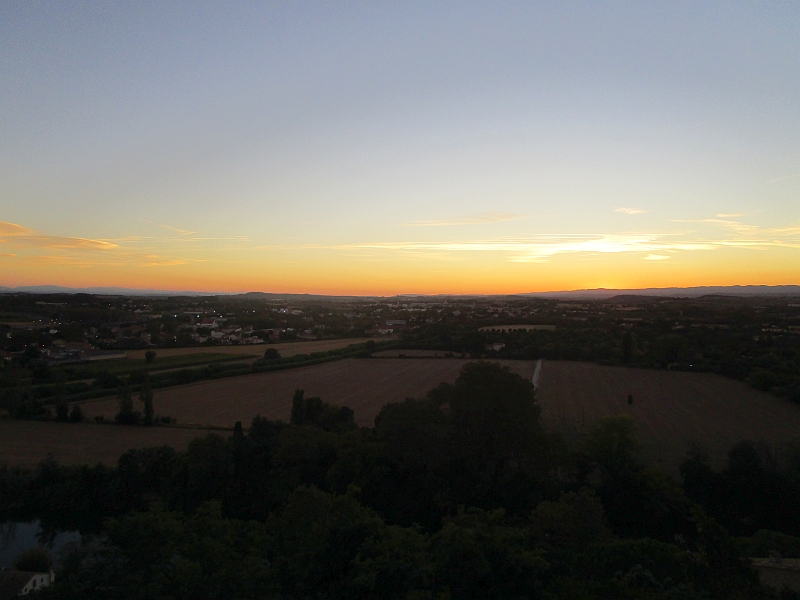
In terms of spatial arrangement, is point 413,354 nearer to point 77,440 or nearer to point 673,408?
point 673,408

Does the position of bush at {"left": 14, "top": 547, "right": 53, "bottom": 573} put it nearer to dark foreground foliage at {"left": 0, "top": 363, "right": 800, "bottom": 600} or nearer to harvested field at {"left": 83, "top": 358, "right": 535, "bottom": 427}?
dark foreground foliage at {"left": 0, "top": 363, "right": 800, "bottom": 600}

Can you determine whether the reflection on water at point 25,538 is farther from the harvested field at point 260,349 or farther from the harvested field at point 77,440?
the harvested field at point 260,349

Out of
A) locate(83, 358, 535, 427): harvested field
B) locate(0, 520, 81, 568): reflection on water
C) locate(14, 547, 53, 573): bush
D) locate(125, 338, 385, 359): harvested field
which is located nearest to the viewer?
locate(14, 547, 53, 573): bush

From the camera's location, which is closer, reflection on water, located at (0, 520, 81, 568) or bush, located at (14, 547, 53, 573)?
bush, located at (14, 547, 53, 573)

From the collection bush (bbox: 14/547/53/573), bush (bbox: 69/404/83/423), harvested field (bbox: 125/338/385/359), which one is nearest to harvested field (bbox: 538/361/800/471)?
bush (bbox: 14/547/53/573)

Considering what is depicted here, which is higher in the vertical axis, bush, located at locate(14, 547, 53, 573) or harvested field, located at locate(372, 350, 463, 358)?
harvested field, located at locate(372, 350, 463, 358)

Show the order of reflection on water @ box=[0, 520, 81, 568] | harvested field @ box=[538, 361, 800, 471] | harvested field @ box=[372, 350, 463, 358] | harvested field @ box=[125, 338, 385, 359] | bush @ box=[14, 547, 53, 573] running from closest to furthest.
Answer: bush @ box=[14, 547, 53, 573], reflection on water @ box=[0, 520, 81, 568], harvested field @ box=[538, 361, 800, 471], harvested field @ box=[125, 338, 385, 359], harvested field @ box=[372, 350, 463, 358]

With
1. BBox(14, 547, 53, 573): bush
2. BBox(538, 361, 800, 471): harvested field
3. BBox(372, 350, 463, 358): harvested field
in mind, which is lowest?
BBox(14, 547, 53, 573): bush
